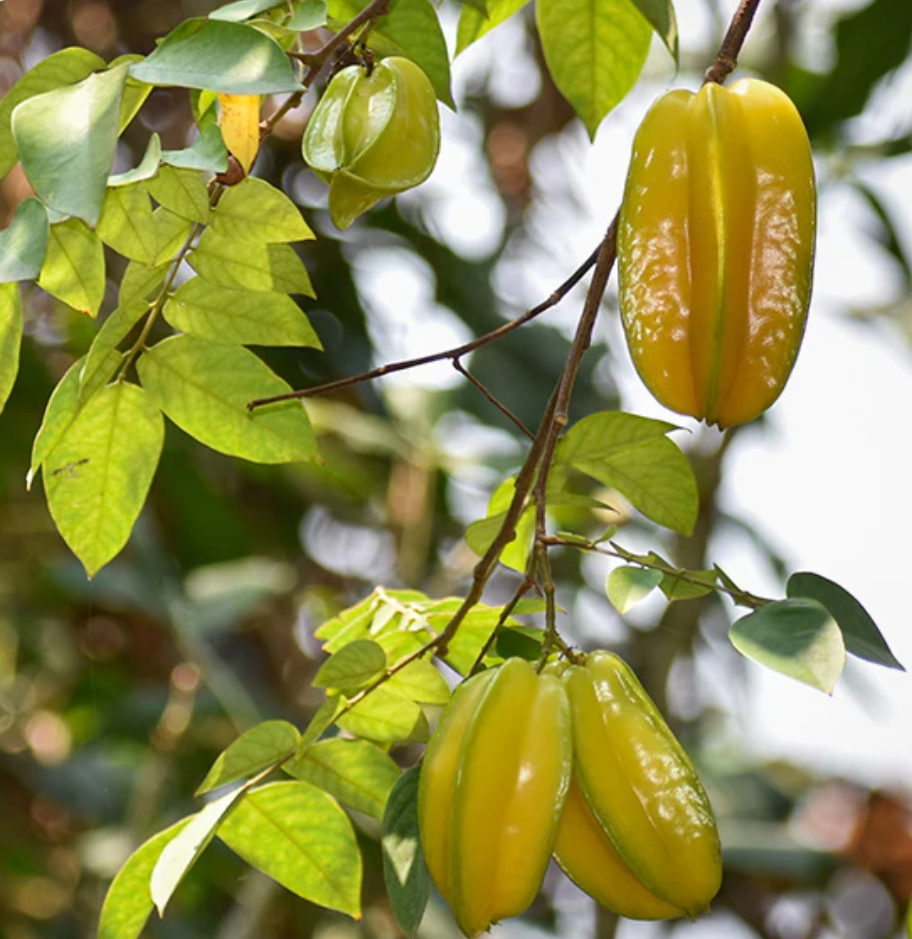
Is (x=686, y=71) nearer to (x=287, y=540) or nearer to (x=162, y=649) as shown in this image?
(x=287, y=540)

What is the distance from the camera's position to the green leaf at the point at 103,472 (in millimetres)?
882

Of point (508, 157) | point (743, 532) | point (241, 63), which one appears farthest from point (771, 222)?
point (508, 157)

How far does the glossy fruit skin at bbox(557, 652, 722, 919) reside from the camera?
2.36 feet

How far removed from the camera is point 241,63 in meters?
0.66

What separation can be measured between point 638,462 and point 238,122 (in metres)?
0.32

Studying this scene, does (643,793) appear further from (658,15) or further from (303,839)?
(658,15)

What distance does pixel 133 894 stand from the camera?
89 cm

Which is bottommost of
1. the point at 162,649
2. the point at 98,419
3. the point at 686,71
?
the point at 162,649

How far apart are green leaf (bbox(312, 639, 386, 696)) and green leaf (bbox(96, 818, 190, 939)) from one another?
0.47 feet

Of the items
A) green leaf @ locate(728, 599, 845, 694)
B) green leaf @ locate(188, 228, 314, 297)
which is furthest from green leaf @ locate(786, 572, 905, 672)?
green leaf @ locate(188, 228, 314, 297)

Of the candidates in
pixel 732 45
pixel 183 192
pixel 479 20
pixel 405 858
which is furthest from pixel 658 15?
pixel 405 858

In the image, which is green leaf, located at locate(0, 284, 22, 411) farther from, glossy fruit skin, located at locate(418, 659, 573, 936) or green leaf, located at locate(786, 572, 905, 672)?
green leaf, located at locate(786, 572, 905, 672)

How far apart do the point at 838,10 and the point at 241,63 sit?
160cm

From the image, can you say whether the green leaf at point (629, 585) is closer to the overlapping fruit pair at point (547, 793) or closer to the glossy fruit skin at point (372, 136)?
the overlapping fruit pair at point (547, 793)
